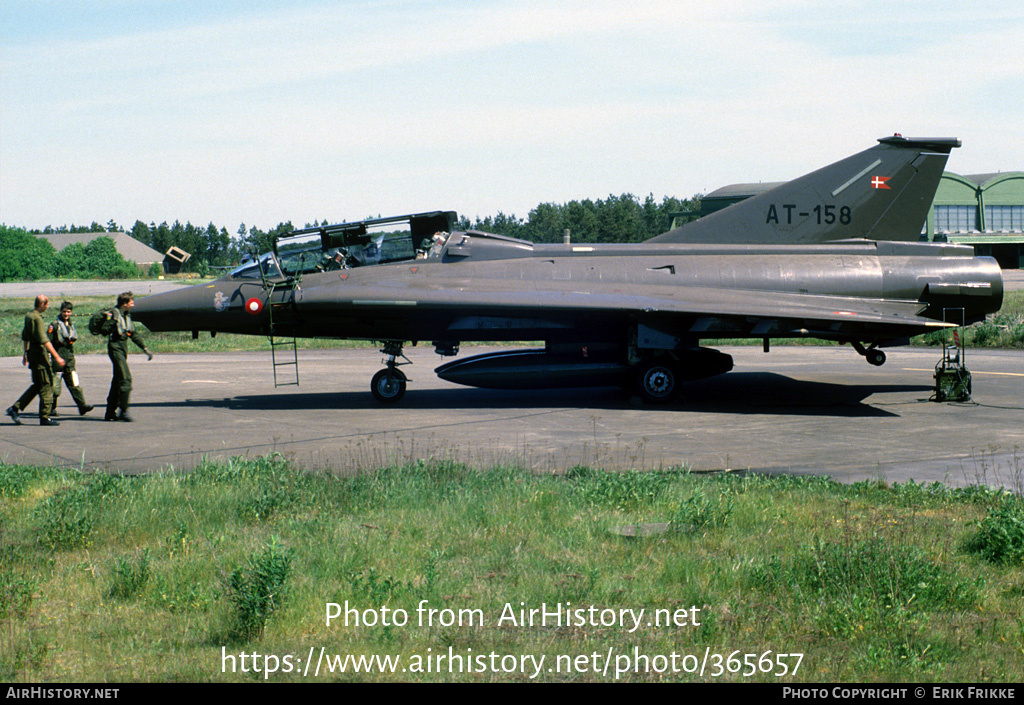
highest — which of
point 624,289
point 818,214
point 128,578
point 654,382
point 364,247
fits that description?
point 818,214

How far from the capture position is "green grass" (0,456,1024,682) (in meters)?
5.42

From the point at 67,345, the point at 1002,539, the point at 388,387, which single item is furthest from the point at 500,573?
the point at 67,345

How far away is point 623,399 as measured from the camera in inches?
720

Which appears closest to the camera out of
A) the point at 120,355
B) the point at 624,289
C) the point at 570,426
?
the point at 570,426

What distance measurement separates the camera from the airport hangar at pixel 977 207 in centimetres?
8625

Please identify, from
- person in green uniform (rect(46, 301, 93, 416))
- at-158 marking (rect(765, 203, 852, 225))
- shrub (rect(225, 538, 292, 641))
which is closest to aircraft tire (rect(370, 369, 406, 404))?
person in green uniform (rect(46, 301, 93, 416))

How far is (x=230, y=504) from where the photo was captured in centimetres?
881

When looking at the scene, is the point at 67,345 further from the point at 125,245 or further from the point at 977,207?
the point at 125,245

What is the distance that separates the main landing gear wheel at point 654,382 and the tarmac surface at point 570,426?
31cm

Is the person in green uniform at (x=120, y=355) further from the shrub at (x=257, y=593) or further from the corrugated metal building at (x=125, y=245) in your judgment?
the corrugated metal building at (x=125, y=245)

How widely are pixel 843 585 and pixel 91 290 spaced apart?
9123cm

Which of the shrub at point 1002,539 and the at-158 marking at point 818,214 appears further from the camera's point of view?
the at-158 marking at point 818,214

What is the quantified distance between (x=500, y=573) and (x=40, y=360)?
37.1 ft

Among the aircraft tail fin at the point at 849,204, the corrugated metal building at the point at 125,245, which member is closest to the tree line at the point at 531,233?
the corrugated metal building at the point at 125,245
